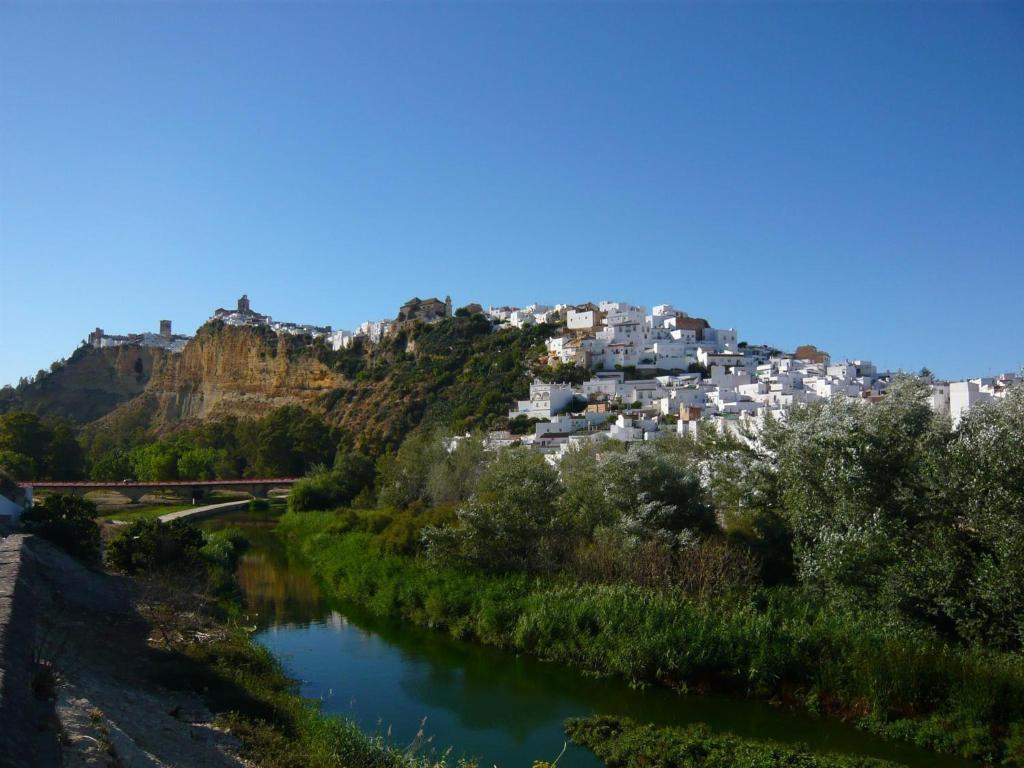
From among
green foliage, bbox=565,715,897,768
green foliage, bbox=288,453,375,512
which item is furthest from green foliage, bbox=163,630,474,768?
green foliage, bbox=288,453,375,512

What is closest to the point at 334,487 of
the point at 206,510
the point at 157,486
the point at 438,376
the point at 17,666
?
the point at 206,510

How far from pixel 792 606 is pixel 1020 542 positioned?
15.5 feet

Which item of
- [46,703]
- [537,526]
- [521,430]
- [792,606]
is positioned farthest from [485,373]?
[46,703]

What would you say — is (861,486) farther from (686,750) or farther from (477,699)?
(477,699)

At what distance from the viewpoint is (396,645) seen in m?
19.0

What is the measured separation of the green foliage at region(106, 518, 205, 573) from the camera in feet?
69.9

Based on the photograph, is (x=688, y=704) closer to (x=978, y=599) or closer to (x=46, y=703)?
(x=978, y=599)

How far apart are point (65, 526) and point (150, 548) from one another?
249 cm

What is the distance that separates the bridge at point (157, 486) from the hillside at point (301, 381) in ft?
24.8

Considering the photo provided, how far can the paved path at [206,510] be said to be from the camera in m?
41.5

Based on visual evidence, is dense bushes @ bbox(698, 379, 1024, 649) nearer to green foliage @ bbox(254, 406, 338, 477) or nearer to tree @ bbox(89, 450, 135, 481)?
green foliage @ bbox(254, 406, 338, 477)

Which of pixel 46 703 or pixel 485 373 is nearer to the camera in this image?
pixel 46 703

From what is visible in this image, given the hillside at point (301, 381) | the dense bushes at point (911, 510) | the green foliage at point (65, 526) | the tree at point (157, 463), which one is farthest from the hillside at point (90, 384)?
the dense bushes at point (911, 510)

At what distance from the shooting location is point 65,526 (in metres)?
21.6
